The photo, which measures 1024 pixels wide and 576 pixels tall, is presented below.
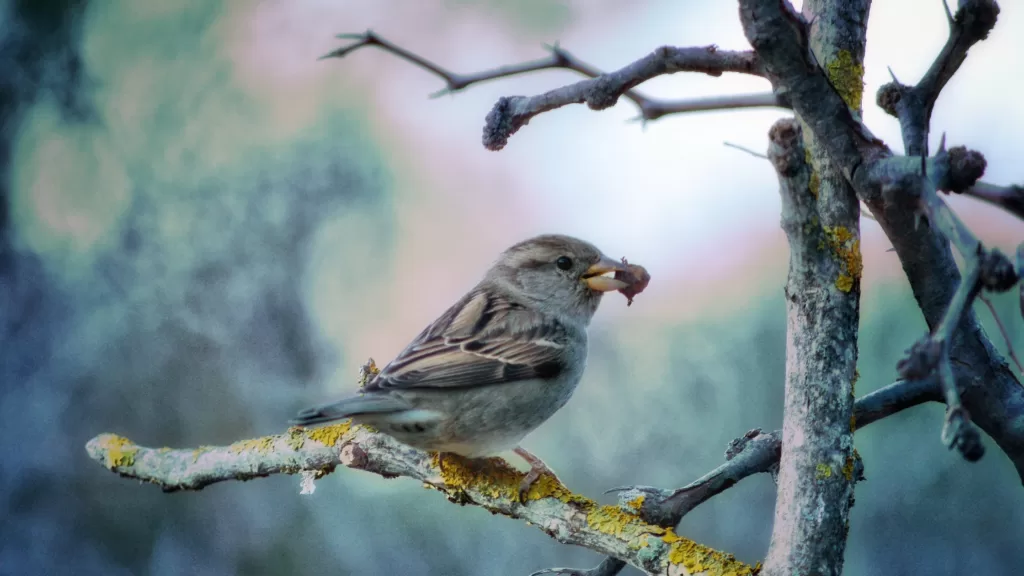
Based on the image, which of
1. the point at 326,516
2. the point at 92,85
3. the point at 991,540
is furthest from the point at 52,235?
the point at 991,540

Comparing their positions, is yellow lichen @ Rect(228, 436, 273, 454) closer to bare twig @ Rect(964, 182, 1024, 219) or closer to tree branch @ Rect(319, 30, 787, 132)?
tree branch @ Rect(319, 30, 787, 132)

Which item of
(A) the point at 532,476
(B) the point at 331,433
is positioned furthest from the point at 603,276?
(B) the point at 331,433

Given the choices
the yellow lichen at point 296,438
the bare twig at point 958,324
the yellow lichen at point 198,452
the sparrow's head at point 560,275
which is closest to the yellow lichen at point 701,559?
the bare twig at point 958,324

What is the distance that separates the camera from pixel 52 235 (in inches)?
101

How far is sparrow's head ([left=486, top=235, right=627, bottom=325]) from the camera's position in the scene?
5.86 ft

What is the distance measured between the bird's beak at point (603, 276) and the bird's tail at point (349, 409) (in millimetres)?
483

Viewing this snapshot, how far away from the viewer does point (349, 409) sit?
4.43 feet

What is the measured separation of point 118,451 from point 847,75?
1661 millimetres

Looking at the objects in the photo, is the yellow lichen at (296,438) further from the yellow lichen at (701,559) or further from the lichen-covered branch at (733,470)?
the yellow lichen at (701,559)

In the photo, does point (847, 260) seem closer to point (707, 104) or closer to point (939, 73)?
point (707, 104)

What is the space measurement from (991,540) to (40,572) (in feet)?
8.11

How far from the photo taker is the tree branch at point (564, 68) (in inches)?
Result: 39.2

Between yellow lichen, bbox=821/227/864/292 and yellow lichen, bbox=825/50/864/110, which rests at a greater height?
yellow lichen, bbox=825/50/864/110

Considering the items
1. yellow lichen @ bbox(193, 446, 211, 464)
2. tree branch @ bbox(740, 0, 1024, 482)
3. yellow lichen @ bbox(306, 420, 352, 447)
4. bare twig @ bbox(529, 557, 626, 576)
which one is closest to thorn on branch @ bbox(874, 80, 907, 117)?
tree branch @ bbox(740, 0, 1024, 482)
